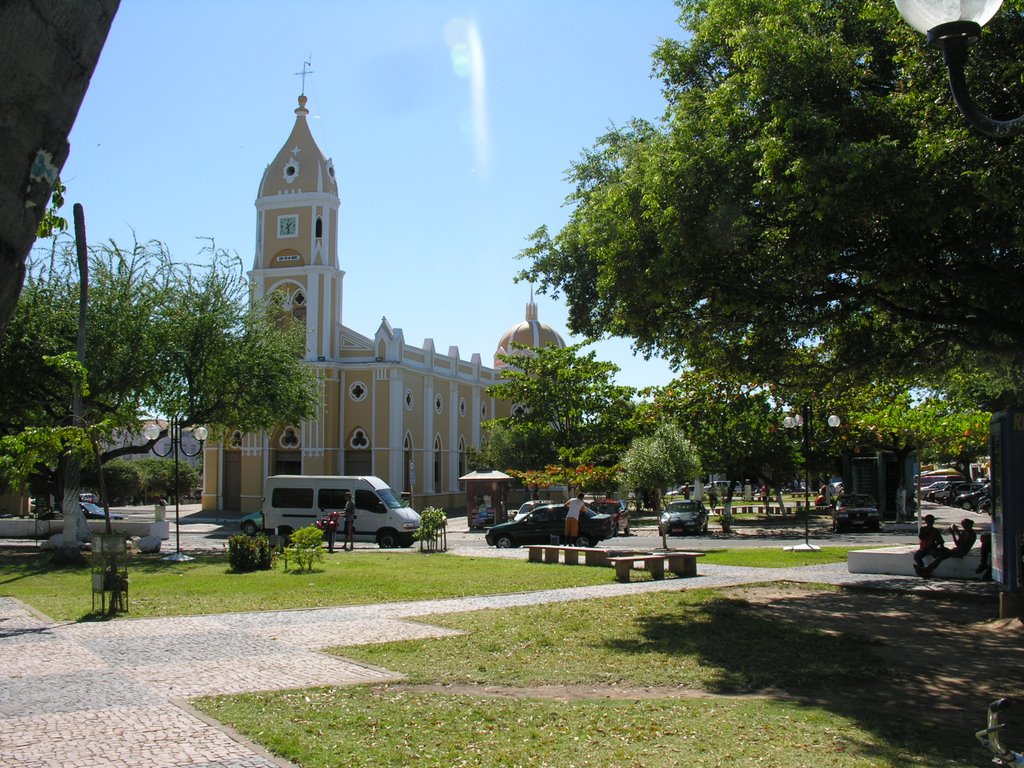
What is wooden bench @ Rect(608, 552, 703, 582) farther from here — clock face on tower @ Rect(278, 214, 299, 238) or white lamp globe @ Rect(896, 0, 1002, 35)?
clock face on tower @ Rect(278, 214, 299, 238)

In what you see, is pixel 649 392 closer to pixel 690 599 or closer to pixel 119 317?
pixel 119 317

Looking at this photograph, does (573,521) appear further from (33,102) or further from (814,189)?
(33,102)

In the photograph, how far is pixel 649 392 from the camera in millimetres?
40938

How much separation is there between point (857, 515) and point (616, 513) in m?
8.60

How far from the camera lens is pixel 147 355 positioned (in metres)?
26.2

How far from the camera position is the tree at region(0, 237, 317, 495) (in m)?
25.2

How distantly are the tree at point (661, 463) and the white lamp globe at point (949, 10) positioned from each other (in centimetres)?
2926

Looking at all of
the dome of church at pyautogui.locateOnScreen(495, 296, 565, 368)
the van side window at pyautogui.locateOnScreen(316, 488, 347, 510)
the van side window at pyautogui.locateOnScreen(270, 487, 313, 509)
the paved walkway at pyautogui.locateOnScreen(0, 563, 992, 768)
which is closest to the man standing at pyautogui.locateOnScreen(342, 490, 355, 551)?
the van side window at pyautogui.locateOnScreen(316, 488, 347, 510)

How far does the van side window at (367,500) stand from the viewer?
30.0 m

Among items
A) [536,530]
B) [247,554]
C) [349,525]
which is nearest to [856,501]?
[536,530]

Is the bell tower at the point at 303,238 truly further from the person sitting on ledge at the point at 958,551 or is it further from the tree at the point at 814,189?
the person sitting on ledge at the point at 958,551

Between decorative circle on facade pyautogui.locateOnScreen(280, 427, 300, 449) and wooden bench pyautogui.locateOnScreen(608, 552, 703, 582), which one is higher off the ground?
decorative circle on facade pyautogui.locateOnScreen(280, 427, 300, 449)

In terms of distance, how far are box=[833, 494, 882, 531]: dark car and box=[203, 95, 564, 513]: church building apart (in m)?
25.2

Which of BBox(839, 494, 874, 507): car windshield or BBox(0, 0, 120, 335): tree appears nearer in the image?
BBox(0, 0, 120, 335): tree
